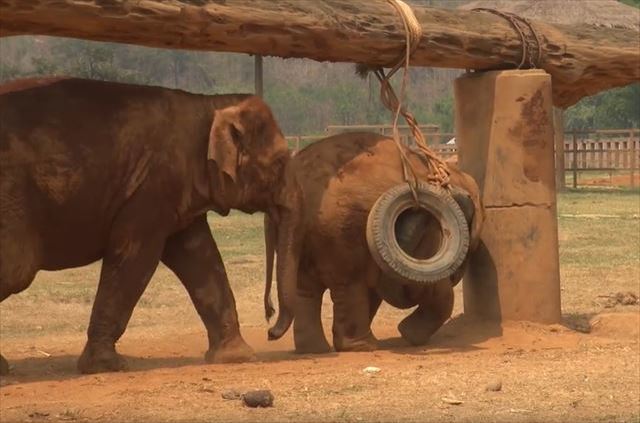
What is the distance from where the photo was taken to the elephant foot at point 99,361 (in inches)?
392

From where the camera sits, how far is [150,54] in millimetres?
64625

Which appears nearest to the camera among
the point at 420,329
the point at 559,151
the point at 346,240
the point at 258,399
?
the point at 258,399

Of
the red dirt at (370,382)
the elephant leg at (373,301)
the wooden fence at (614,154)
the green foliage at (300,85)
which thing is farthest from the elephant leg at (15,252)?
the green foliage at (300,85)

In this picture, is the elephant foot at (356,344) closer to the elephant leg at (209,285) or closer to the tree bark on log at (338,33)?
the elephant leg at (209,285)

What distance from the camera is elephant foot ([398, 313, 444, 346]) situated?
1152 cm

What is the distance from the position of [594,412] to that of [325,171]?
11.2 feet

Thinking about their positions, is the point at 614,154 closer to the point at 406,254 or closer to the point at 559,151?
the point at 559,151

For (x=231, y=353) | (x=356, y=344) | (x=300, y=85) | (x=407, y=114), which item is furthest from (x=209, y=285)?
(x=300, y=85)

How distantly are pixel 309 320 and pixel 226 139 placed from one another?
171 centimetres

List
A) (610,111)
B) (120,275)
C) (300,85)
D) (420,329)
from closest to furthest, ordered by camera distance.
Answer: (120,275) < (420,329) < (610,111) < (300,85)

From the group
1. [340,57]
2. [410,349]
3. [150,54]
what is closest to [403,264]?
[410,349]

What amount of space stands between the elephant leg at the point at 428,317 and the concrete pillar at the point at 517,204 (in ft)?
1.65

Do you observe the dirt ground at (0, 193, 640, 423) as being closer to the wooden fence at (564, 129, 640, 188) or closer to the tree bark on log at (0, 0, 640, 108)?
the tree bark on log at (0, 0, 640, 108)

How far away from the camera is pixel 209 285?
34.9 ft
